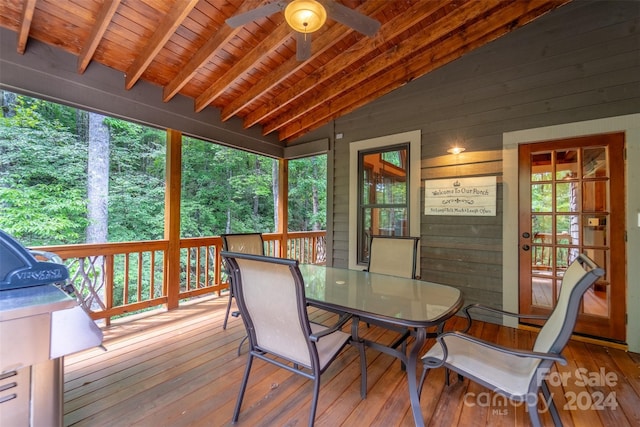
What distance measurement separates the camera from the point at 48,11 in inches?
87.4

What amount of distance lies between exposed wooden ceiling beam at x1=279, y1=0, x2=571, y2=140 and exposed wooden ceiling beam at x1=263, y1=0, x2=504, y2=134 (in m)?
0.18

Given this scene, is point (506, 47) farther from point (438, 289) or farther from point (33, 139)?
point (33, 139)

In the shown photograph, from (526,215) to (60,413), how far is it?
3865mm

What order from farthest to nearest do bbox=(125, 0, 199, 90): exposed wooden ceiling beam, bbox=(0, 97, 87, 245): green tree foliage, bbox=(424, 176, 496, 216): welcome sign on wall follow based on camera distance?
bbox=(0, 97, 87, 245): green tree foliage < bbox=(424, 176, 496, 216): welcome sign on wall < bbox=(125, 0, 199, 90): exposed wooden ceiling beam

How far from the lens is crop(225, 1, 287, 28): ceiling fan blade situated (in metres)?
1.79

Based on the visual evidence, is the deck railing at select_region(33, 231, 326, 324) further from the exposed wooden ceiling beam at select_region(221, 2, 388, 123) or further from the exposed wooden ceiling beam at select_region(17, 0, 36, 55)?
the exposed wooden ceiling beam at select_region(221, 2, 388, 123)

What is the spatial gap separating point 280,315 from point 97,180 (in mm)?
6043

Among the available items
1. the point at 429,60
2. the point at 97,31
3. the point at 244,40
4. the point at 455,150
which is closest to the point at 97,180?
→ the point at 97,31

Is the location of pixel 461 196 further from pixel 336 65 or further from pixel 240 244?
pixel 240 244

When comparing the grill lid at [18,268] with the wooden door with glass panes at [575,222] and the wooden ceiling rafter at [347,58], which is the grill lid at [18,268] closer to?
the wooden ceiling rafter at [347,58]

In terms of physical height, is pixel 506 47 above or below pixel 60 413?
above

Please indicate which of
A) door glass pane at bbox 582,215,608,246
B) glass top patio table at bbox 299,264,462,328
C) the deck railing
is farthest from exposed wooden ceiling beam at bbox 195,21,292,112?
door glass pane at bbox 582,215,608,246

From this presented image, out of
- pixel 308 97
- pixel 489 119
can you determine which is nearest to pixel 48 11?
pixel 308 97

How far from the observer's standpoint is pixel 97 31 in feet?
7.48
